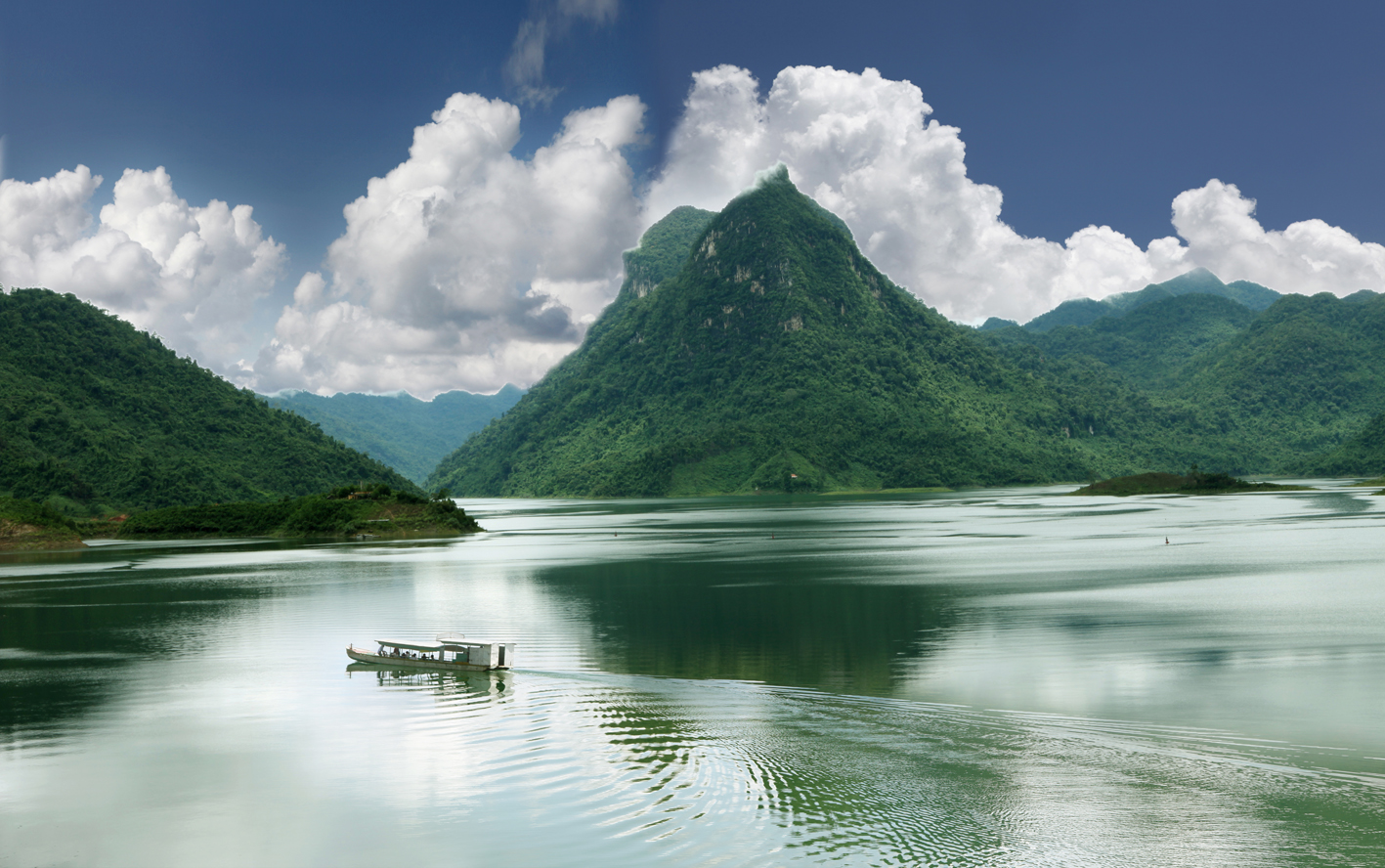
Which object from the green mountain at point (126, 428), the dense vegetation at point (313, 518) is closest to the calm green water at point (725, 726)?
the dense vegetation at point (313, 518)

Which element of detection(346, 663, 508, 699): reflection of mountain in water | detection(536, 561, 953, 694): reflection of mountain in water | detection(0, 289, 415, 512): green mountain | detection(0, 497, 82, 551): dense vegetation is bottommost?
detection(346, 663, 508, 699): reflection of mountain in water

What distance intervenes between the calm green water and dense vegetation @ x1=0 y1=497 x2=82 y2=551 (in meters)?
48.2

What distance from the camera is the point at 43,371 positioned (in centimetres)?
14100

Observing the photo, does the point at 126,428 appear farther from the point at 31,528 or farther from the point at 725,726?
the point at 725,726

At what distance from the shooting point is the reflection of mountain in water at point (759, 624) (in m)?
27.2

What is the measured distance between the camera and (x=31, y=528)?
88.8 metres

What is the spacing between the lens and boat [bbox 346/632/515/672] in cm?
2808

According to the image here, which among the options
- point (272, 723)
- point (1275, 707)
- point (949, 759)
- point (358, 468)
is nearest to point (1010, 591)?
point (1275, 707)

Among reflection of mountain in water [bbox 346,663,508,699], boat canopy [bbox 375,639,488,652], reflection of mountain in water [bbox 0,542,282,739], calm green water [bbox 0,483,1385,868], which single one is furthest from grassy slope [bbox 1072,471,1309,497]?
reflection of mountain in water [bbox 346,663,508,699]

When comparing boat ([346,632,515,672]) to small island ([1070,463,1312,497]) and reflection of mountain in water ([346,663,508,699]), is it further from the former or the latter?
small island ([1070,463,1312,497])

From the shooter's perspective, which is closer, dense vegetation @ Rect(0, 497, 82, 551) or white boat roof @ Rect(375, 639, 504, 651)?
white boat roof @ Rect(375, 639, 504, 651)

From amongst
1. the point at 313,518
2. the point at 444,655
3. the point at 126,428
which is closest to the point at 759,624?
the point at 444,655

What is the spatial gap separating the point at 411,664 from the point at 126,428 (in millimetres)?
134445

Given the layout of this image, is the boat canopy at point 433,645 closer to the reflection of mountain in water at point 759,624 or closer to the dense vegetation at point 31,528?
the reflection of mountain in water at point 759,624
